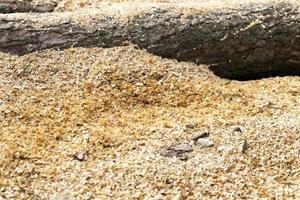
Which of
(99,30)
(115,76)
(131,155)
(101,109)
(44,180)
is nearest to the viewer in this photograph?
(44,180)

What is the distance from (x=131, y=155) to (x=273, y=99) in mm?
2585

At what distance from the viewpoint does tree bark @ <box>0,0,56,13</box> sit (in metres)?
10.1

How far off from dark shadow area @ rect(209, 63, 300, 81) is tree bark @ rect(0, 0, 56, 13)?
138 inches

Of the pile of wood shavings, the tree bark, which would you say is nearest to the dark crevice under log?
the pile of wood shavings

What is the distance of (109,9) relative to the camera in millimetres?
9688

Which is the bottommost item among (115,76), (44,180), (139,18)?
(44,180)

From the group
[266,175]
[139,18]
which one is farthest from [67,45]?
[266,175]

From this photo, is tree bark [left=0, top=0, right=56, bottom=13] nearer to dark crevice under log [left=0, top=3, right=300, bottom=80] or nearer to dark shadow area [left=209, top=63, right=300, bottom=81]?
dark crevice under log [left=0, top=3, right=300, bottom=80]

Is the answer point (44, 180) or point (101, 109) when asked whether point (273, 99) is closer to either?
point (101, 109)

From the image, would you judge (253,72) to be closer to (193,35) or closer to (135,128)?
(193,35)

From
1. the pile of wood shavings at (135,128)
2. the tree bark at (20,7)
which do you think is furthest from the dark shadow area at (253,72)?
the tree bark at (20,7)

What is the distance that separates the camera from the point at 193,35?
9.15 meters

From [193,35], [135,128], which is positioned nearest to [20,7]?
[193,35]

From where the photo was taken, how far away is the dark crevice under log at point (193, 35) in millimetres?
9070
